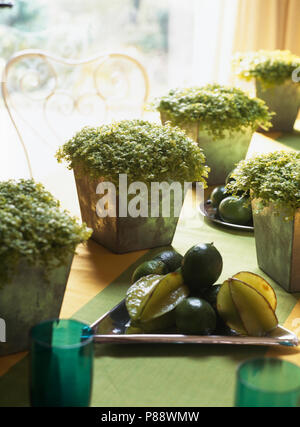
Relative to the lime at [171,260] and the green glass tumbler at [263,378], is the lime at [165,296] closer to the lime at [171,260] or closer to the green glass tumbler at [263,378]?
the lime at [171,260]

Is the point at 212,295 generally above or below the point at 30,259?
below

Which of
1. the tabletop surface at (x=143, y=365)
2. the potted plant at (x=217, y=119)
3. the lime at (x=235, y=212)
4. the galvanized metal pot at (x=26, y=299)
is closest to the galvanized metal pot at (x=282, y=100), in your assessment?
the potted plant at (x=217, y=119)

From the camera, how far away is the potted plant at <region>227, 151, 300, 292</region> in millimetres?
1193

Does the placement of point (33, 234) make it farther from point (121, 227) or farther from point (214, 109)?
point (214, 109)

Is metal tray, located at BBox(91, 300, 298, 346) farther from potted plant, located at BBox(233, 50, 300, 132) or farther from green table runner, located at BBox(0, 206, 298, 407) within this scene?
potted plant, located at BBox(233, 50, 300, 132)

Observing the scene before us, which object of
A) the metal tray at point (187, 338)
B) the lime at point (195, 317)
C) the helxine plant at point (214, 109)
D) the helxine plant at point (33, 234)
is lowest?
the metal tray at point (187, 338)

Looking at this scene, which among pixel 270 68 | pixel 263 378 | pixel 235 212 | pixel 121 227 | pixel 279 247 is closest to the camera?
pixel 263 378

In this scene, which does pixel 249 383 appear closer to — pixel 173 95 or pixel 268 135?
pixel 173 95

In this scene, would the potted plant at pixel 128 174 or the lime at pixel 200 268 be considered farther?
the potted plant at pixel 128 174

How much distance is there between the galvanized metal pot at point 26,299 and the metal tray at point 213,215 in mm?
659

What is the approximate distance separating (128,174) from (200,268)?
38 centimetres

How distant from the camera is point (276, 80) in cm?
A: 236

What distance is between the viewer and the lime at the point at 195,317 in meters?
0.94

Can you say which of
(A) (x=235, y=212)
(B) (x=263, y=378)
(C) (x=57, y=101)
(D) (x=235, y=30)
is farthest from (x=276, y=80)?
(D) (x=235, y=30)
